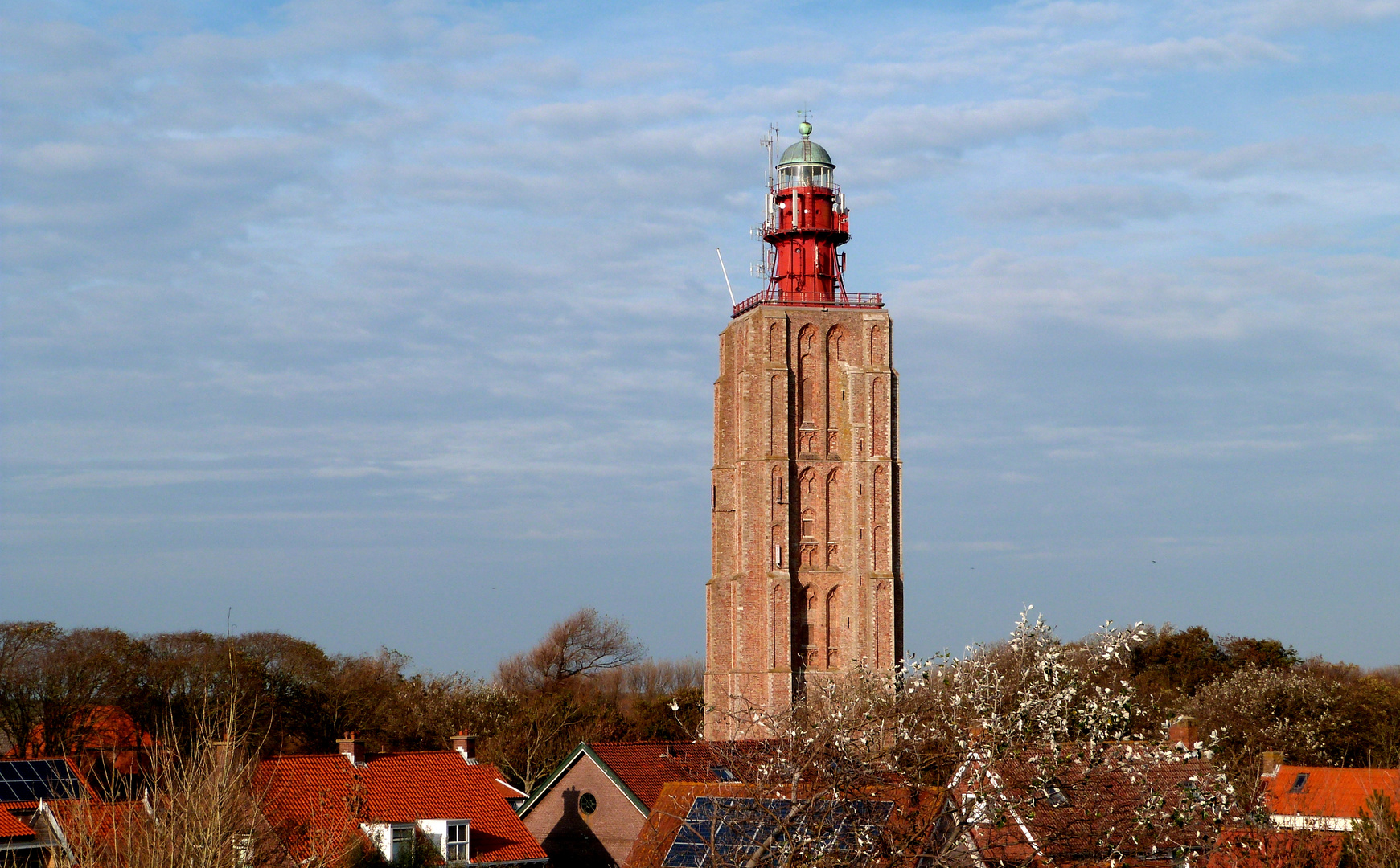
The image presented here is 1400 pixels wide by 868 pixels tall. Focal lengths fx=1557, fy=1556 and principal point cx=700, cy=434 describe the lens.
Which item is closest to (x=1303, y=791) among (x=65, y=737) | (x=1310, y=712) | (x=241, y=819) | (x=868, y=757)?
(x=1310, y=712)

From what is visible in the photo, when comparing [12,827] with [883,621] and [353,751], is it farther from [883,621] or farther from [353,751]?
[883,621]

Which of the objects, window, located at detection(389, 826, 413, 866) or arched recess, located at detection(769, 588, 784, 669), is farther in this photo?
arched recess, located at detection(769, 588, 784, 669)

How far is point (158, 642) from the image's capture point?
57.3 m

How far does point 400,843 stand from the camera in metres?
33.9

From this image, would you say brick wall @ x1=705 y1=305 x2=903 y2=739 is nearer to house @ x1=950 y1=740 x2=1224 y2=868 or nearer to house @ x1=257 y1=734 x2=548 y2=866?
house @ x1=257 y1=734 x2=548 y2=866

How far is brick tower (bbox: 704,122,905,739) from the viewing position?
200 feet

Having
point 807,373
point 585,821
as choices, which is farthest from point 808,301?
point 585,821

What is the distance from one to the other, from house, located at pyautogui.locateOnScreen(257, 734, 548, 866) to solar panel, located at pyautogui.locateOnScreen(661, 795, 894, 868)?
54.3 feet

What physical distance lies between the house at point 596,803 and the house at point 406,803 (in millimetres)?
3745

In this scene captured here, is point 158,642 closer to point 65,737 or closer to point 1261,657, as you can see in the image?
point 65,737

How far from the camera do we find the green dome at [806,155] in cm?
6606

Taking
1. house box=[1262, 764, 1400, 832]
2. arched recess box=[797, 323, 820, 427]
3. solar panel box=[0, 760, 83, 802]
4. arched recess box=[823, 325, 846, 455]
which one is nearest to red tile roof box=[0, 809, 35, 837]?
solar panel box=[0, 760, 83, 802]

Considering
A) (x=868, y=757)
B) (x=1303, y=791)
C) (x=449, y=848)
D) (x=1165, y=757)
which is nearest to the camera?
(x=868, y=757)

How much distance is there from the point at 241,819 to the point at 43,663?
118ft
